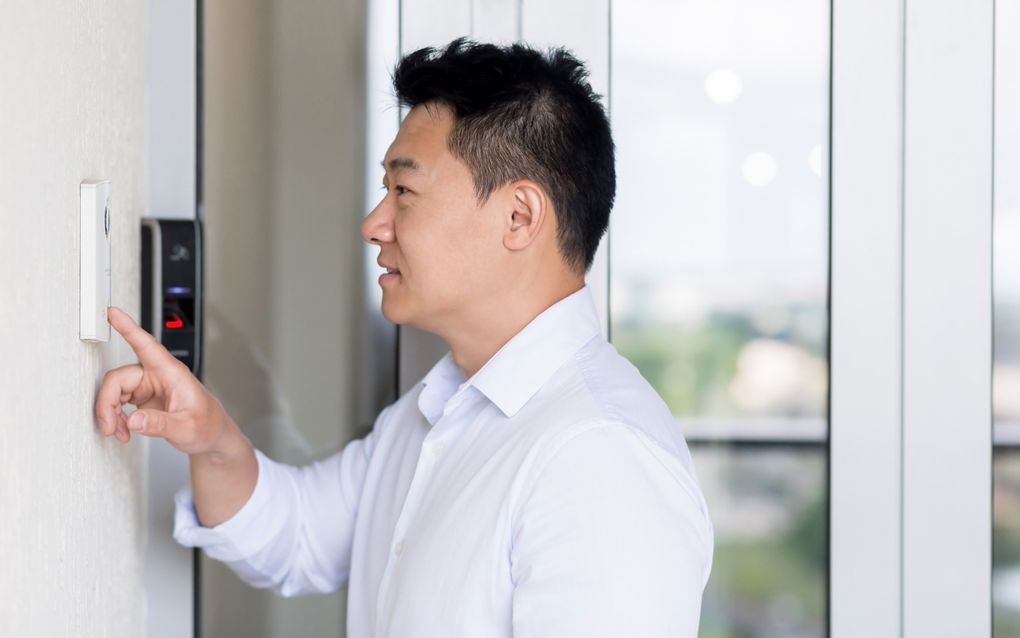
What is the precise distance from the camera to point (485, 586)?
1.18 metres

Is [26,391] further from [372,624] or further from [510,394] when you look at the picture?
[372,624]

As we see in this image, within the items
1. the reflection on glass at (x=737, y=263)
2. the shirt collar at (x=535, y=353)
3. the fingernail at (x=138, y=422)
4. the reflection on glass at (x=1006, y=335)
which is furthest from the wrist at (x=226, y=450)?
the reflection on glass at (x=1006, y=335)

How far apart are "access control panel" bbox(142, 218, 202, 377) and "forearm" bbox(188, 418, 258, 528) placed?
175 mm

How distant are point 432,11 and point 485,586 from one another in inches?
36.7

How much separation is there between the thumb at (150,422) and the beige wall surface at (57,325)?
49 mm

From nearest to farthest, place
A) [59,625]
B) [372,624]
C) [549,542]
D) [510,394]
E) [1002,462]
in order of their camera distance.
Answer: [59,625], [549,542], [510,394], [372,624], [1002,462]

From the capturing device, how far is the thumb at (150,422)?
3.78 feet

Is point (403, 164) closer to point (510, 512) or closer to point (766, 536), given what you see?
point (510, 512)

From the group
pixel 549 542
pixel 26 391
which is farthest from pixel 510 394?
pixel 26 391

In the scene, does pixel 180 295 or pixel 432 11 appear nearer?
pixel 180 295

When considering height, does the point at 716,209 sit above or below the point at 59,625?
above

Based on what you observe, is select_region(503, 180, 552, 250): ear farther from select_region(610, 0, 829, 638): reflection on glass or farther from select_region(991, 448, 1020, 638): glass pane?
select_region(991, 448, 1020, 638): glass pane

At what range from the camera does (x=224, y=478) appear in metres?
1.43

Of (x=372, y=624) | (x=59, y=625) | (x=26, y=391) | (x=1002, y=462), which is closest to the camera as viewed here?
(x=26, y=391)
